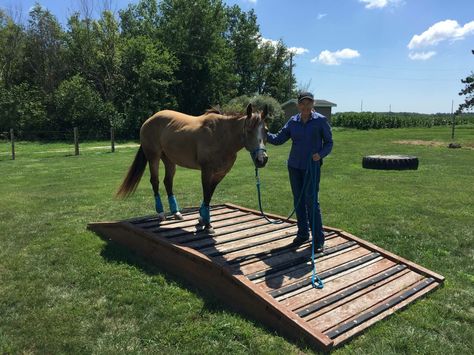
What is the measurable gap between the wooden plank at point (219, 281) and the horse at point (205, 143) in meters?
0.68

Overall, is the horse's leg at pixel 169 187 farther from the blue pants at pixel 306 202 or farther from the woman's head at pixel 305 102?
the woman's head at pixel 305 102

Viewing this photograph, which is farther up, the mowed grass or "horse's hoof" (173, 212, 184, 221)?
"horse's hoof" (173, 212, 184, 221)

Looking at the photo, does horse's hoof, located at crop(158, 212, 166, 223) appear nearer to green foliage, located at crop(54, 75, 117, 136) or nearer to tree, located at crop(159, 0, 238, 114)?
green foliage, located at crop(54, 75, 117, 136)

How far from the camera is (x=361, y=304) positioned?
4242 millimetres

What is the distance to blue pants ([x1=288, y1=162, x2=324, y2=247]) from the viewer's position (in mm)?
5173

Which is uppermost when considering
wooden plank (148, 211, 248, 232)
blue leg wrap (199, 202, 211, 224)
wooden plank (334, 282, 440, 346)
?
blue leg wrap (199, 202, 211, 224)

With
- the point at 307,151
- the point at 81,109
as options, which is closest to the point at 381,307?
the point at 307,151

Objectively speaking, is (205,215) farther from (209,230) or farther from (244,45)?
(244,45)

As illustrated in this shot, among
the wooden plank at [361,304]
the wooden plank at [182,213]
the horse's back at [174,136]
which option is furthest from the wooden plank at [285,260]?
the wooden plank at [182,213]

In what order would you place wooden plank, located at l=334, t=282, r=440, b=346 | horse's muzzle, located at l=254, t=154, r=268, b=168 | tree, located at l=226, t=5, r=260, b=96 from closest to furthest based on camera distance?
1. wooden plank, located at l=334, t=282, r=440, b=346
2. horse's muzzle, located at l=254, t=154, r=268, b=168
3. tree, located at l=226, t=5, r=260, b=96

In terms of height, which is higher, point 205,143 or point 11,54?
point 11,54

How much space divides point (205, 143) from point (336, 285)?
2532 millimetres

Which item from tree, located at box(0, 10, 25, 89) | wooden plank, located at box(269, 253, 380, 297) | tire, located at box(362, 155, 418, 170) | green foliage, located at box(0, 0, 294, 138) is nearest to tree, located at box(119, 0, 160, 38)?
green foliage, located at box(0, 0, 294, 138)

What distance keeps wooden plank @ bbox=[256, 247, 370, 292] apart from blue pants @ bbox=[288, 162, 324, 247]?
337 millimetres
